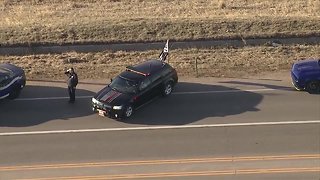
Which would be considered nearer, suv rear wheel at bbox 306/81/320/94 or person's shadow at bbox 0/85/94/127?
person's shadow at bbox 0/85/94/127

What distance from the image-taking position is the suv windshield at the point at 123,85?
2067 cm

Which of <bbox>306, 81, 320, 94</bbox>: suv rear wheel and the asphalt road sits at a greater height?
<bbox>306, 81, 320, 94</bbox>: suv rear wheel

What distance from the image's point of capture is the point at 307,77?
21.6 m

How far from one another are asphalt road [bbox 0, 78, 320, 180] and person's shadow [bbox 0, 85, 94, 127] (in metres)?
0.03

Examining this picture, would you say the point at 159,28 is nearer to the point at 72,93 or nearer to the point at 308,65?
the point at 72,93

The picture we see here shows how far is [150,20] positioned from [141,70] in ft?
31.0

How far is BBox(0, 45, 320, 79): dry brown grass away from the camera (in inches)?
977

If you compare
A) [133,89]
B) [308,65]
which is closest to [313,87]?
[308,65]

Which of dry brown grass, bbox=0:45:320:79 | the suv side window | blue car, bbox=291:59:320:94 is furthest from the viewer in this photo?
dry brown grass, bbox=0:45:320:79

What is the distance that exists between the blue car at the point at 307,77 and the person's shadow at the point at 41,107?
7.49m

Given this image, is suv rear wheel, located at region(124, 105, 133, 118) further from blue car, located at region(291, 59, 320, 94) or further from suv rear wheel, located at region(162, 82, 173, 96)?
blue car, located at region(291, 59, 320, 94)

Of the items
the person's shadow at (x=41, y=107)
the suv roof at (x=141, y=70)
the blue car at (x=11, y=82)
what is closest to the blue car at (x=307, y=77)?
the suv roof at (x=141, y=70)

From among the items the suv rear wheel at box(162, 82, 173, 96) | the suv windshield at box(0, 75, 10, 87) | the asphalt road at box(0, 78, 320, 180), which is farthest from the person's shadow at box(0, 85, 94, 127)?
the suv rear wheel at box(162, 82, 173, 96)

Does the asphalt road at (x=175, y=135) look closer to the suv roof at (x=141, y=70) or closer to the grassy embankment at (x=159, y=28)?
the suv roof at (x=141, y=70)
